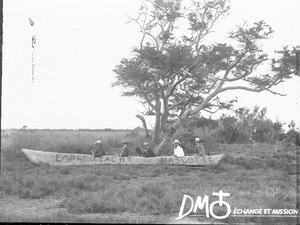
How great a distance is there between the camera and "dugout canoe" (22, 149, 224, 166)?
44.3 ft

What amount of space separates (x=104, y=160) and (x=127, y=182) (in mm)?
3505

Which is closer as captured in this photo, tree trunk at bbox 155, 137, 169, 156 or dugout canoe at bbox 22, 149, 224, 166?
dugout canoe at bbox 22, 149, 224, 166

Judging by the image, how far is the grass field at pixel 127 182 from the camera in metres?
6.92

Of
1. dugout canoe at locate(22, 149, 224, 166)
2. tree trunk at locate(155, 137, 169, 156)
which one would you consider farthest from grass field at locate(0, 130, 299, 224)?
tree trunk at locate(155, 137, 169, 156)

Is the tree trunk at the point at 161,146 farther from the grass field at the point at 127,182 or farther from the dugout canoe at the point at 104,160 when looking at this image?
the dugout canoe at the point at 104,160

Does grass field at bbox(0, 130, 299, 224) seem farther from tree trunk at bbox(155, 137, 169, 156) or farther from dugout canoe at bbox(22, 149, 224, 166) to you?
tree trunk at bbox(155, 137, 169, 156)

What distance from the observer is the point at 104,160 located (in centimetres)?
1372

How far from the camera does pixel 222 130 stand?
785 inches

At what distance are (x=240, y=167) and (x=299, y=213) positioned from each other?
7688mm

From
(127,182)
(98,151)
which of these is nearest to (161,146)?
(98,151)

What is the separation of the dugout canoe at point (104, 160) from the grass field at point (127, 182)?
38 centimetres

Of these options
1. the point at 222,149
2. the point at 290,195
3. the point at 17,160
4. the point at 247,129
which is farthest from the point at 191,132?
the point at 290,195

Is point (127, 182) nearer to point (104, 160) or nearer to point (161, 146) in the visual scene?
point (104, 160)

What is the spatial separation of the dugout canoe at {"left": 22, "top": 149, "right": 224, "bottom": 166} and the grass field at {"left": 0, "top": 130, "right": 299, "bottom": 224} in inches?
15.0
